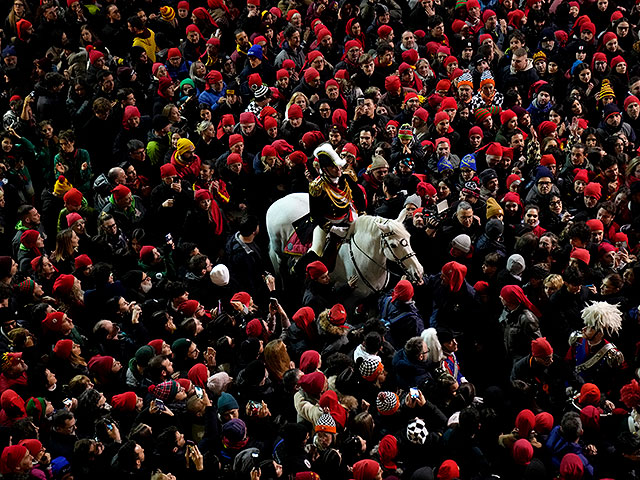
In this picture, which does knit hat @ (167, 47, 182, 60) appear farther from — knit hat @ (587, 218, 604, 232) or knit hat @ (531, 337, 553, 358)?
knit hat @ (531, 337, 553, 358)

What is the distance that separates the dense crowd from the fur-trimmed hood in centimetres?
2

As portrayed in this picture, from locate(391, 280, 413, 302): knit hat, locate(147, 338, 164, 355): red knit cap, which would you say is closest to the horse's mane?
locate(391, 280, 413, 302): knit hat

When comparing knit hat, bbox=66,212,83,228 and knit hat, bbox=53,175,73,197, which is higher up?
knit hat, bbox=66,212,83,228

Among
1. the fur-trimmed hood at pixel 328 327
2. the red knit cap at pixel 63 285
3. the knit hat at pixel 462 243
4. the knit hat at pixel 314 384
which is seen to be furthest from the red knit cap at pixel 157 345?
the knit hat at pixel 462 243

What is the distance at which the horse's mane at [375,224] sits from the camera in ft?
37.5

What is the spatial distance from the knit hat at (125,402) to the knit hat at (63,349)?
97 centimetres

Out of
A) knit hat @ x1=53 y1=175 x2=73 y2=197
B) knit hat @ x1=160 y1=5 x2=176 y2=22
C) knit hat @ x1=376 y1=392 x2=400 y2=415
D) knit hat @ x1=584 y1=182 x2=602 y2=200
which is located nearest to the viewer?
knit hat @ x1=376 y1=392 x2=400 y2=415

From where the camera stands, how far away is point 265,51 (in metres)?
16.8

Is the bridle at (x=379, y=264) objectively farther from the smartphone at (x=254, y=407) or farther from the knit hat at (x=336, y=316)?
the smartphone at (x=254, y=407)

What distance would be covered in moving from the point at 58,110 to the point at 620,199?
9.07m

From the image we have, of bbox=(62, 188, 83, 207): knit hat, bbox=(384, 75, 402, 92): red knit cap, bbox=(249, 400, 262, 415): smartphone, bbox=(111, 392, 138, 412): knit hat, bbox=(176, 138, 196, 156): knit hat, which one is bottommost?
bbox=(111, 392, 138, 412): knit hat

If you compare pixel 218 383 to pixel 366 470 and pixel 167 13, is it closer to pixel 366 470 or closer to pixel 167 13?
pixel 366 470

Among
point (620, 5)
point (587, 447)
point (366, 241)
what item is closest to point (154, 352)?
point (366, 241)

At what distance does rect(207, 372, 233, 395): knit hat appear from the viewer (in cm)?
1024
